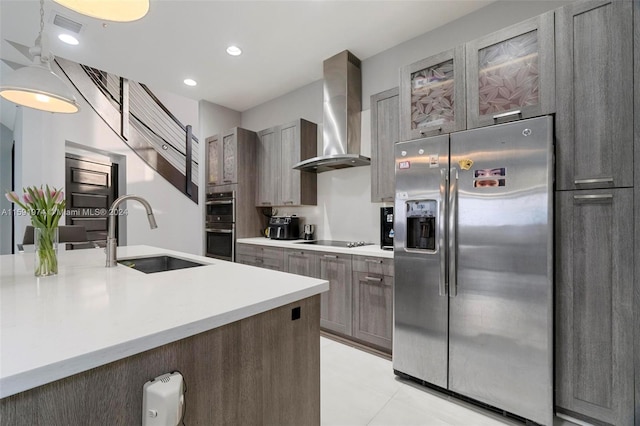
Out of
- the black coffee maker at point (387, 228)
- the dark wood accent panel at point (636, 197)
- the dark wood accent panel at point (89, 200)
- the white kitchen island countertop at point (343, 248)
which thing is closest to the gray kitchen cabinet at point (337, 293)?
the white kitchen island countertop at point (343, 248)

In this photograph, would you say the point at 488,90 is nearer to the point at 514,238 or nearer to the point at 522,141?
the point at 522,141

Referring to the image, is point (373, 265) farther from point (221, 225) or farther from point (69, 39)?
point (69, 39)

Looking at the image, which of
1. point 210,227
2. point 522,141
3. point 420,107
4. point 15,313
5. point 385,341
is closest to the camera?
point 15,313

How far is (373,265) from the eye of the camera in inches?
100

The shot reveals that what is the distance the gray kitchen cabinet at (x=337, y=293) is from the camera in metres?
2.73

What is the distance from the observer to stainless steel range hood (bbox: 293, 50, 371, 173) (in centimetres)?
315

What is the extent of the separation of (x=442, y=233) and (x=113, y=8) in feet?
7.20

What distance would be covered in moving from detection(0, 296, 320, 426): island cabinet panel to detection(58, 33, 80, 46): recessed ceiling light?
3.60 m

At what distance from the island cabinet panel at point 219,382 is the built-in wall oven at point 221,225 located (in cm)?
291

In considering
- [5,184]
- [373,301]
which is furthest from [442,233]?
[5,184]

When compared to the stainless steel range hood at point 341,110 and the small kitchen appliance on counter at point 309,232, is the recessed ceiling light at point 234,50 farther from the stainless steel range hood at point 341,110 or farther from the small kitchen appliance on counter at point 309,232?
the small kitchen appliance on counter at point 309,232

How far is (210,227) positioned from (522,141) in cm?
390

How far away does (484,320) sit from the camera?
1.82 metres

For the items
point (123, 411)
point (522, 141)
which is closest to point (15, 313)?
point (123, 411)
